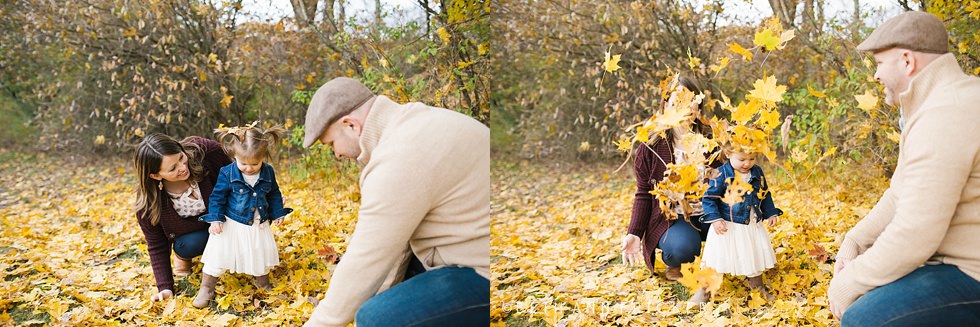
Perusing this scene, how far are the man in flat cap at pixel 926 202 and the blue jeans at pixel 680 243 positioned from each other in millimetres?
1002

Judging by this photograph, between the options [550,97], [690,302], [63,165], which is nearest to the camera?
[690,302]

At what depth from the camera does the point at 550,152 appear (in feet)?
26.6

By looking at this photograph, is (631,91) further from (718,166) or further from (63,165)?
(63,165)

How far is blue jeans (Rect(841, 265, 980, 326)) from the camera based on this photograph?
183cm

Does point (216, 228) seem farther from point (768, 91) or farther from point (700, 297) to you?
point (768, 91)

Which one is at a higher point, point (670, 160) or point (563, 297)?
point (670, 160)

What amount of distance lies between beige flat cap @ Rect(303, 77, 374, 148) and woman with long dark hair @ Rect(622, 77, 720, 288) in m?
1.55

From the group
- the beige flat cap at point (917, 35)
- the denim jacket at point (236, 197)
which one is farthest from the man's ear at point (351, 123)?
the beige flat cap at point (917, 35)

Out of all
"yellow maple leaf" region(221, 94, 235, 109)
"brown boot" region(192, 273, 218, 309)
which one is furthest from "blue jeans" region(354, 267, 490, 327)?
"yellow maple leaf" region(221, 94, 235, 109)

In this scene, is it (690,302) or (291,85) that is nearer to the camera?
(690,302)

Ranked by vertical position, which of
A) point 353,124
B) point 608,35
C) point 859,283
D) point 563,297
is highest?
point 608,35

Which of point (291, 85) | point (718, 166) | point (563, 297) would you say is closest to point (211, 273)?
point (563, 297)

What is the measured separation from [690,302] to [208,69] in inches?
222

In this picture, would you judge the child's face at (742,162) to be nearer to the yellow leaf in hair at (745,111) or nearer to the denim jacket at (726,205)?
the denim jacket at (726,205)
